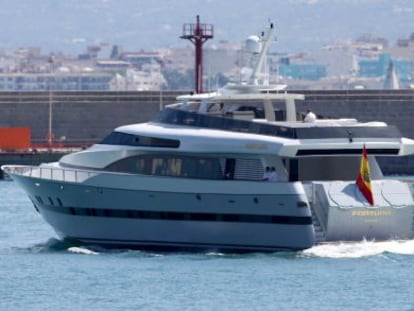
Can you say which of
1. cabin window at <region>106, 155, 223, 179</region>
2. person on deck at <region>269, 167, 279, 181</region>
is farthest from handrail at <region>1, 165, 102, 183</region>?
person on deck at <region>269, 167, 279, 181</region>

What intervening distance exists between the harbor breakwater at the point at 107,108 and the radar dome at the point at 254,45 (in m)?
31.0

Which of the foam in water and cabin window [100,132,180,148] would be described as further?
cabin window [100,132,180,148]

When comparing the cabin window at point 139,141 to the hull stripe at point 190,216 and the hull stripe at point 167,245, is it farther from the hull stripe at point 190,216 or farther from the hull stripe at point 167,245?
the hull stripe at point 167,245

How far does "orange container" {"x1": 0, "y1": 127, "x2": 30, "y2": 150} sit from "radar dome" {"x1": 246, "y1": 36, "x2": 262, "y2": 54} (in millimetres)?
29043

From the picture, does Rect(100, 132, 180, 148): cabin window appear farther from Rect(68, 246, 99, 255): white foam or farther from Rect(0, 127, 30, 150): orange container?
Rect(0, 127, 30, 150): orange container

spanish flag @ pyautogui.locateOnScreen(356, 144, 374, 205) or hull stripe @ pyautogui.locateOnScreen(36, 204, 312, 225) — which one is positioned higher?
spanish flag @ pyautogui.locateOnScreen(356, 144, 374, 205)

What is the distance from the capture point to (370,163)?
40.1 metres

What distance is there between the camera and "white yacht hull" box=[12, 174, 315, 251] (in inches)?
1513

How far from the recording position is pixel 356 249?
126 ft

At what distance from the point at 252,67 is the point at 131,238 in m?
5.61

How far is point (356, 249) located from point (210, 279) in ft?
12.6

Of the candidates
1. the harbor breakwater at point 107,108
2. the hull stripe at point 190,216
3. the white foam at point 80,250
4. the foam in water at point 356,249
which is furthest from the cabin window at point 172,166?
the harbor breakwater at point 107,108

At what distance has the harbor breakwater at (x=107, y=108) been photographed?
74.5m

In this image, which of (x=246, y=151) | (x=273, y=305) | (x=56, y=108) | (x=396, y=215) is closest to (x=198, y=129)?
(x=246, y=151)
